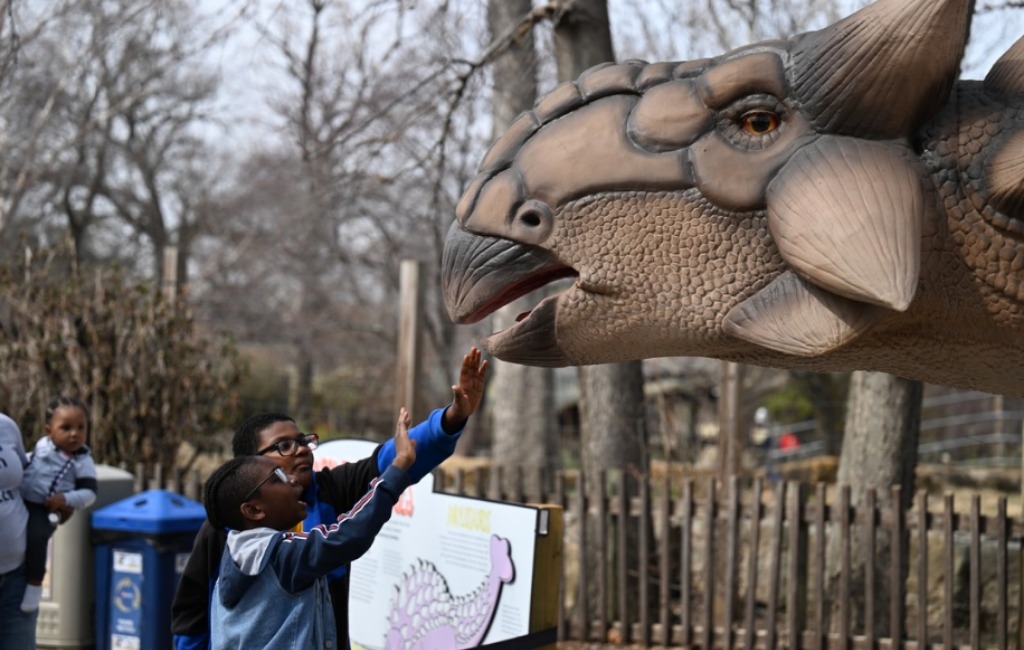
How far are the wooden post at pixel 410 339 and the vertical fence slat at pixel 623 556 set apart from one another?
59.8 inches

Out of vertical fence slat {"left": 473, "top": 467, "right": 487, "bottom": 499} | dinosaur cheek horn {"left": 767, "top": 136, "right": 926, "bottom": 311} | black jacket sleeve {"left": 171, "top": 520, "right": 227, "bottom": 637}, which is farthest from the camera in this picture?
vertical fence slat {"left": 473, "top": 467, "right": 487, "bottom": 499}

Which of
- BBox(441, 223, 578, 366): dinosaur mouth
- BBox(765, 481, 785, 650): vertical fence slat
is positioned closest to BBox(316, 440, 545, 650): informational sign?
BBox(441, 223, 578, 366): dinosaur mouth

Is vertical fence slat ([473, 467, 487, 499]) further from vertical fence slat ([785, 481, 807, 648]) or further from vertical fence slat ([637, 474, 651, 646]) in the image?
vertical fence slat ([785, 481, 807, 648])

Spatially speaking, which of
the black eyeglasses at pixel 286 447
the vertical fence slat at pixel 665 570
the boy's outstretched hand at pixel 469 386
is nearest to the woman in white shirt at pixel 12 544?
the black eyeglasses at pixel 286 447

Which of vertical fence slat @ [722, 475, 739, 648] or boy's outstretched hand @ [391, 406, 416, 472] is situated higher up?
boy's outstretched hand @ [391, 406, 416, 472]

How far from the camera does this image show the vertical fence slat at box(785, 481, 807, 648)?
7.07 meters

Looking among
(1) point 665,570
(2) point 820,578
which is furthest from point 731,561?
(2) point 820,578

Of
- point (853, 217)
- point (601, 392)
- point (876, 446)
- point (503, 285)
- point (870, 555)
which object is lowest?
point (870, 555)

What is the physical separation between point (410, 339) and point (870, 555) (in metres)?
3.25

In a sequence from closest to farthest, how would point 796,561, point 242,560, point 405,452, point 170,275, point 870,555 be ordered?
point 242,560, point 405,452, point 870,555, point 796,561, point 170,275

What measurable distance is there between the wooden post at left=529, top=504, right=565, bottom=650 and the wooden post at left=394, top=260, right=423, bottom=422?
11.5 ft

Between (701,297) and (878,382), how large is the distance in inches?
216

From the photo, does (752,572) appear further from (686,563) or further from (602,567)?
(602,567)

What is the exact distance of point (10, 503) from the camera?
484 cm
